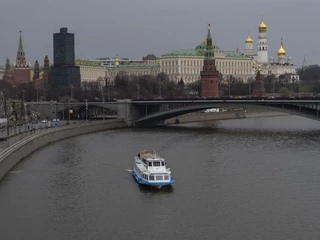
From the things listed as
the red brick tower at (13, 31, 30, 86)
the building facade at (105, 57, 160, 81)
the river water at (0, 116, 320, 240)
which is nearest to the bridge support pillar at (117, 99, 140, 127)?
the river water at (0, 116, 320, 240)

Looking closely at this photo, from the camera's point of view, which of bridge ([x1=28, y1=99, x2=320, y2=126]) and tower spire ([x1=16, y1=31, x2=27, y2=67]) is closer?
bridge ([x1=28, y1=99, x2=320, y2=126])

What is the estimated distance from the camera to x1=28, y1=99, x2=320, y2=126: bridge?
5231 cm

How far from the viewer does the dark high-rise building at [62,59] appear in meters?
112

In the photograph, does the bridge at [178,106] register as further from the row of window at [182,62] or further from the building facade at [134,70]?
the building facade at [134,70]

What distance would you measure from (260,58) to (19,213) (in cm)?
13078

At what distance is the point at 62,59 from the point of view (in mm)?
114312

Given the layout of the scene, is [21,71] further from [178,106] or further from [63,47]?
[178,106]

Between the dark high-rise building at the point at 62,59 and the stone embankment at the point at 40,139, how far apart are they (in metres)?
53.6

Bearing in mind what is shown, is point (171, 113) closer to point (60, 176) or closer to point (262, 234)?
point (60, 176)

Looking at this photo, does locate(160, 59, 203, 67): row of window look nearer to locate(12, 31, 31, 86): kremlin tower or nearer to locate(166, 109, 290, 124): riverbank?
locate(12, 31, 31, 86): kremlin tower

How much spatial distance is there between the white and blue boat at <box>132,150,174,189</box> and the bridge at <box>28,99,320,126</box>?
22394mm

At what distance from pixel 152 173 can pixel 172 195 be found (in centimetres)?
214

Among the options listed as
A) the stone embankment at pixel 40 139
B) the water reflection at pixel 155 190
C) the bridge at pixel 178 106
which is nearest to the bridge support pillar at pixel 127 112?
the bridge at pixel 178 106

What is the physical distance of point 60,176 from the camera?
102 ft
